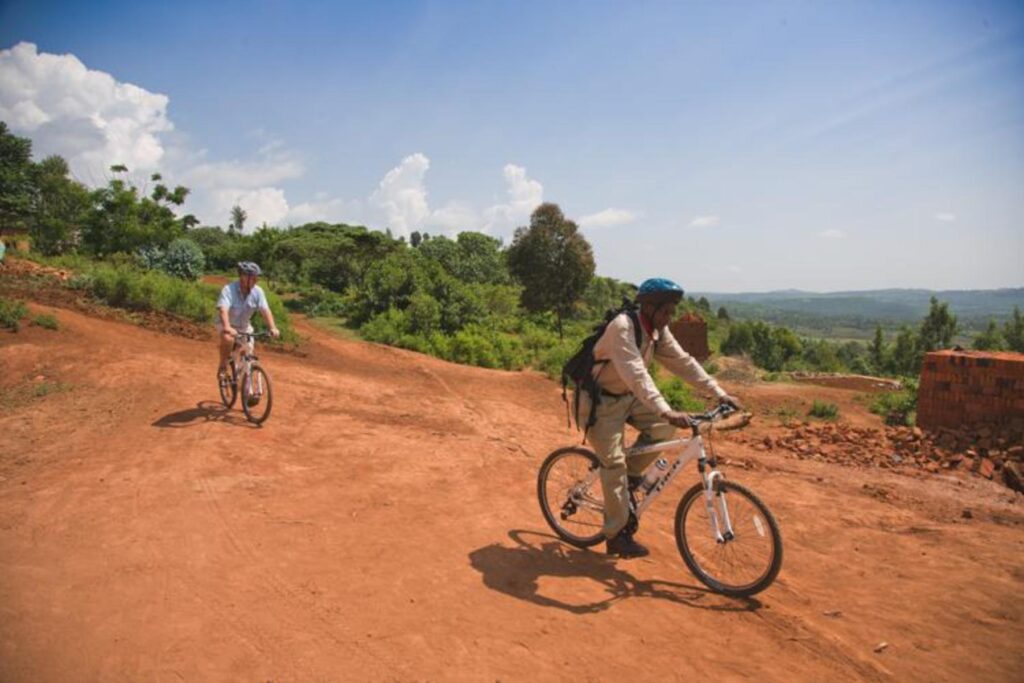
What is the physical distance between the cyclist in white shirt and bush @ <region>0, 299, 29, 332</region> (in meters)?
5.19

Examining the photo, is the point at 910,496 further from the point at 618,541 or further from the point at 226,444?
the point at 226,444

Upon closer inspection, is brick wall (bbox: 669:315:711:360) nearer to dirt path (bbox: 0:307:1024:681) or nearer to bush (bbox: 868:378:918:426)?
bush (bbox: 868:378:918:426)

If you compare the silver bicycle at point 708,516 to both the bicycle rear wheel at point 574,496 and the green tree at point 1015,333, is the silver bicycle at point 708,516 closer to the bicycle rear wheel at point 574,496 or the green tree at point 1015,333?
the bicycle rear wheel at point 574,496

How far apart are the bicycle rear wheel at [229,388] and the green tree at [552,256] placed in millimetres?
21434

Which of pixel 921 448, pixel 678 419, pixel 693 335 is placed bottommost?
pixel 921 448

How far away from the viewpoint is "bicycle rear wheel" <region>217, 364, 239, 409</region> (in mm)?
7160

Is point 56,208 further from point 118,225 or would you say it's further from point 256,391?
point 256,391

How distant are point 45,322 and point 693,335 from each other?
94.7 feet

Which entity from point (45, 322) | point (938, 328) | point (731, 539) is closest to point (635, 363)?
point (731, 539)

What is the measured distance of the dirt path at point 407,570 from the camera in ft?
9.63

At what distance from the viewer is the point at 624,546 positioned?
4039mm

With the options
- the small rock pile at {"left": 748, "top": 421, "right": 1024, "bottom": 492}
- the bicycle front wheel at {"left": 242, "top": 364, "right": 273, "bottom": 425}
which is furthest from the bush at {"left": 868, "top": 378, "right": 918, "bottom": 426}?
the bicycle front wheel at {"left": 242, "top": 364, "right": 273, "bottom": 425}

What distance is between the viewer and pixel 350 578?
11.8 feet

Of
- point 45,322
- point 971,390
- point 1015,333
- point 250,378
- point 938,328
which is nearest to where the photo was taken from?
point 250,378
